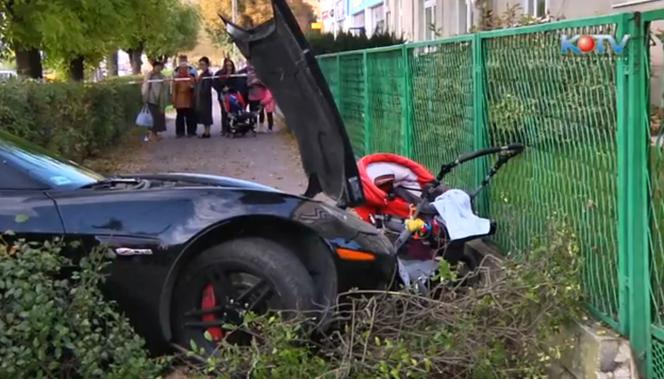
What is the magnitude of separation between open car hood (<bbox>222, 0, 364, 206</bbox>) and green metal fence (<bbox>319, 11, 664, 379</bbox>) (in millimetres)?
1024

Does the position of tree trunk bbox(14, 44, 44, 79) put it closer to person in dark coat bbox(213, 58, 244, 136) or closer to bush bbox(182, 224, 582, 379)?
person in dark coat bbox(213, 58, 244, 136)

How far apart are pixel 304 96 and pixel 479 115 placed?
1.40m

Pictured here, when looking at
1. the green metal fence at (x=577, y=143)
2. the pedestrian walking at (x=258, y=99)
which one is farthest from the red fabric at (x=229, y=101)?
the green metal fence at (x=577, y=143)

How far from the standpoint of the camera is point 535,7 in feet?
48.0

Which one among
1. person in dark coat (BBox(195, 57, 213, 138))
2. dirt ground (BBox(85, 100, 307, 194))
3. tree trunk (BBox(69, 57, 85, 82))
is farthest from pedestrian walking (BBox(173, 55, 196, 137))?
tree trunk (BBox(69, 57, 85, 82))

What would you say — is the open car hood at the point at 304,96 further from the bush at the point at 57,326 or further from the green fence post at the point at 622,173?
the green fence post at the point at 622,173

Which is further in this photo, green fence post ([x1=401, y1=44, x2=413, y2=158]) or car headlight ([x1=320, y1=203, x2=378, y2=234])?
green fence post ([x1=401, y1=44, x2=413, y2=158])

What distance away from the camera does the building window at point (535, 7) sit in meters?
14.2

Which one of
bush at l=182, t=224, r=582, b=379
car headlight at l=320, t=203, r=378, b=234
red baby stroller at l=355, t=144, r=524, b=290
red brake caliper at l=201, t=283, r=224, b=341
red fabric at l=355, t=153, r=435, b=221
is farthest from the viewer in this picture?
red fabric at l=355, t=153, r=435, b=221

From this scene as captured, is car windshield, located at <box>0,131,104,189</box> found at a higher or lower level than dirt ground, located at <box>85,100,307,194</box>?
higher

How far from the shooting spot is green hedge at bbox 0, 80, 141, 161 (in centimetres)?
984

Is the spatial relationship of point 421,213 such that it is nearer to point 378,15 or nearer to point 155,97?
point 155,97

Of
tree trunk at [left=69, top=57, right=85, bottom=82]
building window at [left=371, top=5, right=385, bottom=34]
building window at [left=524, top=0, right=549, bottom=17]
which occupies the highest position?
building window at [left=371, top=5, right=385, bottom=34]

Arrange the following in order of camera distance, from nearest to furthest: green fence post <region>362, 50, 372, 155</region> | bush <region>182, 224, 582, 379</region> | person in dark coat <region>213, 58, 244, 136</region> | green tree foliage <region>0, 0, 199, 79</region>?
1. bush <region>182, 224, 582, 379</region>
2. green fence post <region>362, 50, 372, 155</region>
3. green tree foliage <region>0, 0, 199, 79</region>
4. person in dark coat <region>213, 58, 244, 136</region>
